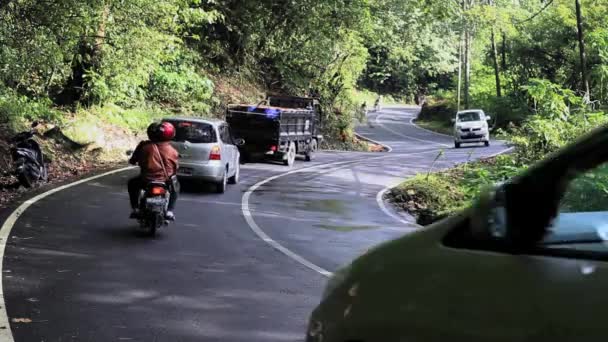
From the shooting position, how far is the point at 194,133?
55.1 feet

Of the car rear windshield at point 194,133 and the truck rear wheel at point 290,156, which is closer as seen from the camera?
the car rear windshield at point 194,133

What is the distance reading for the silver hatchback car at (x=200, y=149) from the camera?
16.6m

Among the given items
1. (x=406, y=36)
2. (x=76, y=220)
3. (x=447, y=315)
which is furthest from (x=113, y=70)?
(x=406, y=36)

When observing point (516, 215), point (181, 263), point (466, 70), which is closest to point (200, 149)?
point (181, 263)

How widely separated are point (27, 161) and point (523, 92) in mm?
25112

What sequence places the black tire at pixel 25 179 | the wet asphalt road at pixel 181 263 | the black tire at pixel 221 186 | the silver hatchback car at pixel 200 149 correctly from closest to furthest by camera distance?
the wet asphalt road at pixel 181 263 < the black tire at pixel 25 179 < the silver hatchback car at pixel 200 149 < the black tire at pixel 221 186

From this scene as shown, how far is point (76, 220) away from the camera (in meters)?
12.1

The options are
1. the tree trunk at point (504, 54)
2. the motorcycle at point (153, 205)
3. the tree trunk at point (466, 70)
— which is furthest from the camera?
the tree trunk at point (466, 70)

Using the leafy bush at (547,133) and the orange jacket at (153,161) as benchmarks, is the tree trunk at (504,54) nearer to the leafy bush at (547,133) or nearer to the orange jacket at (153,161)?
the leafy bush at (547,133)

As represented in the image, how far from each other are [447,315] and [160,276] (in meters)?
6.43

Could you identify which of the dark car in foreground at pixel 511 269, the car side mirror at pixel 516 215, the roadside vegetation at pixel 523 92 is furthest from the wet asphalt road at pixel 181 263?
the car side mirror at pixel 516 215

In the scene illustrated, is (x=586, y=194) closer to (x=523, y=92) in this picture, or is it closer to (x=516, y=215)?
(x=516, y=215)

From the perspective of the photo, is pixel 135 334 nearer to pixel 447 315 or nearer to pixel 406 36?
pixel 447 315

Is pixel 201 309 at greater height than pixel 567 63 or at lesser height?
lesser
